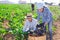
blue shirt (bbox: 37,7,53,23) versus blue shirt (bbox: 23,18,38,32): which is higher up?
blue shirt (bbox: 37,7,53,23)

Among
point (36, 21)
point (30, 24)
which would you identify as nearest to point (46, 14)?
point (36, 21)

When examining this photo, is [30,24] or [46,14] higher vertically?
[46,14]

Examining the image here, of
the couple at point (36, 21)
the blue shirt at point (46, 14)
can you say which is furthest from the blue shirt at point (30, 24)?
the blue shirt at point (46, 14)

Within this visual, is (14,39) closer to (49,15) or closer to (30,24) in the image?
(30,24)

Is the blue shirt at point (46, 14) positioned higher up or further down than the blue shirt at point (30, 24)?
higher up

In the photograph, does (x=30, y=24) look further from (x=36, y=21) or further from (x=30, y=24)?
(x=36, y=21)

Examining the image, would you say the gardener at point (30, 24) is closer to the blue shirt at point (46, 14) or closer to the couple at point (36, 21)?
the couple at point (36, 21)

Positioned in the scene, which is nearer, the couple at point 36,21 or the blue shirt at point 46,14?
the couple at point 36,21

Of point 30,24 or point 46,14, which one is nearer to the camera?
point 30,24

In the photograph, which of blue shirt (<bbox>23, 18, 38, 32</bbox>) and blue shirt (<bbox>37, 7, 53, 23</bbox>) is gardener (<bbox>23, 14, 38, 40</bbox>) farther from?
blue shirt (<bbox>37, 7, 53, 23</bbox>)

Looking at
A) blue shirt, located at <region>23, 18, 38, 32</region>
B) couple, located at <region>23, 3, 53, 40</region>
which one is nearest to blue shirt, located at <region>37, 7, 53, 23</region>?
couple, located at <region>23, 3, 53, 40</region>

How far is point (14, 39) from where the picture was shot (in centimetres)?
739

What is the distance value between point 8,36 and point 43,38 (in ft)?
3.75

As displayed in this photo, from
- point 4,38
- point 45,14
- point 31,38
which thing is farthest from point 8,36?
point 45,14
